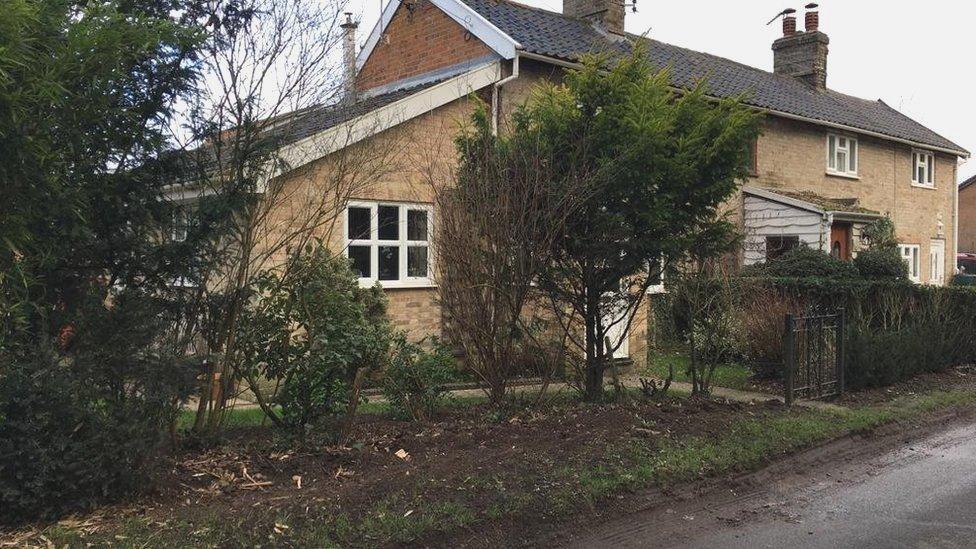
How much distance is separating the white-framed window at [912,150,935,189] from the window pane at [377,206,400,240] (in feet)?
69.0

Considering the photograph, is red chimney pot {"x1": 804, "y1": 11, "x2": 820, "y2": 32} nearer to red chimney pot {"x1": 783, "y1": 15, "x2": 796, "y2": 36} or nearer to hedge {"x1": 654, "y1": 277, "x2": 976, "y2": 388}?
red chimney pot {"x1": 783, "y1": 15, "x2": 796, "y2": 36}

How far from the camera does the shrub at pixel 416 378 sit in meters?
7.31

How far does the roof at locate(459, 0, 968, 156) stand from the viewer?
48.6 ft

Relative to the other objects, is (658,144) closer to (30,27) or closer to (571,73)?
(571,73)

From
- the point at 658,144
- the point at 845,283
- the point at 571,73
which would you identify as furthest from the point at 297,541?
the point at 845,283

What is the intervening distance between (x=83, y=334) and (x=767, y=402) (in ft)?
25.3

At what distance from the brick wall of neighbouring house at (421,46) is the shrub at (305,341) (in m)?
8.95

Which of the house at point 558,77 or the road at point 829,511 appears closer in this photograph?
the road at point 829,511

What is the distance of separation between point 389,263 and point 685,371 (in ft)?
15.3

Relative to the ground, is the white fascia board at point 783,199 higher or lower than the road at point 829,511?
higher

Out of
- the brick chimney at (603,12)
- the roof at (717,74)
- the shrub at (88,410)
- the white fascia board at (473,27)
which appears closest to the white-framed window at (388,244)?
the white fascia board at (473,27)

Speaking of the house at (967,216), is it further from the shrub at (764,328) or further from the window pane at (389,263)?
the window pane at (389,263)

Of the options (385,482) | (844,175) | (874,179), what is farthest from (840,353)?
(874,179)

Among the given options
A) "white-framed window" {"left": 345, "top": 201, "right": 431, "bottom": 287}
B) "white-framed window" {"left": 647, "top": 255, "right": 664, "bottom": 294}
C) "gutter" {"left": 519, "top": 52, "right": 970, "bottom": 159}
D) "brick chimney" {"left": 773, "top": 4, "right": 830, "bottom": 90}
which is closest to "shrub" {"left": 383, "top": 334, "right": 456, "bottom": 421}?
"white-framed window" {"left": 647, "top": 255, "right": 664, "bottom": 294}
